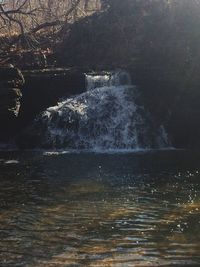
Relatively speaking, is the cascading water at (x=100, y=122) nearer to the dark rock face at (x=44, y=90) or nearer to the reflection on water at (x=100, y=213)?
the dark rock face at (x=44, y=90)

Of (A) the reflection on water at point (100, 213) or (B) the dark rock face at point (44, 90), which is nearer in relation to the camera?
(A) the reflection on water at point (100, 213)

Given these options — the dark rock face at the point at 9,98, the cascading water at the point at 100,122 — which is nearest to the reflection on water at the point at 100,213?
the cascading water at the point at 100,122

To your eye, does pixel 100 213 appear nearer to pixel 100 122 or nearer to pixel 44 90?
pixel 100 122

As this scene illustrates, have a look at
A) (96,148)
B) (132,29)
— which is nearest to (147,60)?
(132,29)

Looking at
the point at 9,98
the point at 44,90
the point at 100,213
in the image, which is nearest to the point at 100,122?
the point at 44,90

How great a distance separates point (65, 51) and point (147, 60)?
22.8 feet

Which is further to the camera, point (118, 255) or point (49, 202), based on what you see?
point (49, 202)

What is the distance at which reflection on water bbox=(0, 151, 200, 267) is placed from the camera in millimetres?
10484

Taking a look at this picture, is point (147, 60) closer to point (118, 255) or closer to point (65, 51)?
point (65, 51)

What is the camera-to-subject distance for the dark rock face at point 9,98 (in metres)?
25.7

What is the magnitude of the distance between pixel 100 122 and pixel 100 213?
516 inches

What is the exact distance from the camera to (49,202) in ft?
47.4

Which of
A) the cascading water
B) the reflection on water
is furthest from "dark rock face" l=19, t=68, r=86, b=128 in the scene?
the reflection on water

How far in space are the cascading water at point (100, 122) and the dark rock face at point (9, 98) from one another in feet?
4.19
